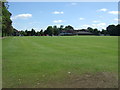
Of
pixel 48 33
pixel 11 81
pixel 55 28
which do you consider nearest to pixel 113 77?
pixel 11 81

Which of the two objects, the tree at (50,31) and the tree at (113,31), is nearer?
the tree at (113,31)

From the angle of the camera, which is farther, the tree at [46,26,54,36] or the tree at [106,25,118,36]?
the tree at [46,26,54,36]

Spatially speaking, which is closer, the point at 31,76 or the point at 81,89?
the point at 81,89

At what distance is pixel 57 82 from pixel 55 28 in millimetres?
165826

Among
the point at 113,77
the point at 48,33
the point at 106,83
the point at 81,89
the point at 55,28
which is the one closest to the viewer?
the point at 81,89

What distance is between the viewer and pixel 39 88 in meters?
6.41

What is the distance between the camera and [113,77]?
25.1 ft

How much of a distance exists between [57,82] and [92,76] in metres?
1.45

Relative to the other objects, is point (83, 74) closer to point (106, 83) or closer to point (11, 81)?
point (106, 83)

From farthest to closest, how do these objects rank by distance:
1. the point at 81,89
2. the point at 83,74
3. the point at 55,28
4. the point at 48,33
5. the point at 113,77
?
the point at 55,28
the point at 48,33
the point at 83,74
the point at 113,77
the point at 81,89

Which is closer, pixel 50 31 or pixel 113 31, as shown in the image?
pixel 113 31

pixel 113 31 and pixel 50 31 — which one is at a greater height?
pixel 50 31

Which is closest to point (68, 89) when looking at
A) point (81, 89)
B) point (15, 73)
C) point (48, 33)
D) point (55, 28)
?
point (81, 89)

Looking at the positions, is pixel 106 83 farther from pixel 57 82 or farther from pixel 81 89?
pixel 57 82
